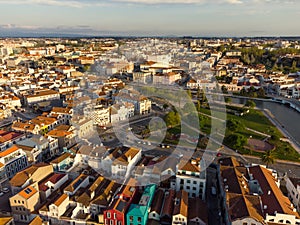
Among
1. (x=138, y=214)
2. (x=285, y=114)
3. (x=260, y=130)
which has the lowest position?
(x=285, y=114)

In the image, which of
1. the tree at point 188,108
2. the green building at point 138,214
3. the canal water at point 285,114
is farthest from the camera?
the tree at point 188,108

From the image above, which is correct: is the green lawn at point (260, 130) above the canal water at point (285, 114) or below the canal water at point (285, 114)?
above

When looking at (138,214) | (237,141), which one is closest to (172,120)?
(237,141)

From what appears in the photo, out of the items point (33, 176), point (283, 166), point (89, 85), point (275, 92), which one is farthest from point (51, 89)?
point (275, 92)

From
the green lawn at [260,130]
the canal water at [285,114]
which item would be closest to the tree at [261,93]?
the canal water at [285,114]

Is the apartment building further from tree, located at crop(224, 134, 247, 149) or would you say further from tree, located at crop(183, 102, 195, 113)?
tree, located at crop(183, 102, 195, 113)

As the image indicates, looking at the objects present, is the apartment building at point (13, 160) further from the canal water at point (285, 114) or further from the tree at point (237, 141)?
the canal water at point (285, 114)

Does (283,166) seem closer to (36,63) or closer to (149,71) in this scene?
(149,71)

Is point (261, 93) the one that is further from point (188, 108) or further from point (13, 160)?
point (13, 160)

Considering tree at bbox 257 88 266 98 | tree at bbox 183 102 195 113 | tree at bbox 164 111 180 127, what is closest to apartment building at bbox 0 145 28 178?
tree at bbox 164 111 180 127
